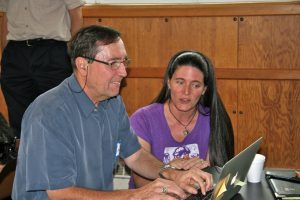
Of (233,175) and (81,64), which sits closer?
(233,175)

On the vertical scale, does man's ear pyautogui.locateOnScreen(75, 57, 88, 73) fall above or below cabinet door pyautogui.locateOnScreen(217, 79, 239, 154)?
above

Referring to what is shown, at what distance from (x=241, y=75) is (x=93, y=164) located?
1678 millimetres

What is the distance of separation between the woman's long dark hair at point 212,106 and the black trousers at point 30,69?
2.24ft

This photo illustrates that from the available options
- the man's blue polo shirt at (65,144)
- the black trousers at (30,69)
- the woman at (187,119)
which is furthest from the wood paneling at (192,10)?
the man's blue polo shirt at (65,144)

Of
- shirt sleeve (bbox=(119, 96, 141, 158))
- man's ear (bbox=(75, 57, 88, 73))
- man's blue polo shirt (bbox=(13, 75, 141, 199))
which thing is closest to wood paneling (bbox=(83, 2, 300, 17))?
shirt sleeve (bbox=(119, 96, 141, 158))

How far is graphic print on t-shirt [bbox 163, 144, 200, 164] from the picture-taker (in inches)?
91.8

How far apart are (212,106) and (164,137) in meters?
0.33

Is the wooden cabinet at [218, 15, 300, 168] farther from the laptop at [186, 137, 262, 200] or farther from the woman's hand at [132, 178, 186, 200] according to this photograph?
the woman's hand at [132, 178, 186, 200]

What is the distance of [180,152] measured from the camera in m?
2.35

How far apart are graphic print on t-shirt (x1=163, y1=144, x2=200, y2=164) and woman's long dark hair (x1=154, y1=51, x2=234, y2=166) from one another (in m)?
0.09

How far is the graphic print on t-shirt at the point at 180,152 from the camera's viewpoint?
7.65 feet

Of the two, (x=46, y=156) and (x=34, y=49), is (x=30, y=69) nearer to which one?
(x=34, y=49)

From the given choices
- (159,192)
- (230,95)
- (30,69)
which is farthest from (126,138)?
(230,95)

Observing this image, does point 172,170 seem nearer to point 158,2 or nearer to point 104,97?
point 104,97
